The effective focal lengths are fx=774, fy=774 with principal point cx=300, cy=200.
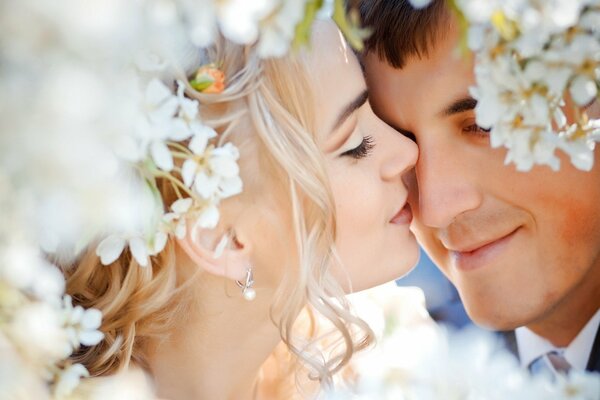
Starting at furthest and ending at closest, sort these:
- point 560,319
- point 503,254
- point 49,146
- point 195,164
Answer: point 560,319 → point 503,254 → point 195,164 → point 49,146

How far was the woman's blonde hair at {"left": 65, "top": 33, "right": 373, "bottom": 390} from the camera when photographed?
1.68m

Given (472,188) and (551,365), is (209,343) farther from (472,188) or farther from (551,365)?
(551,365)

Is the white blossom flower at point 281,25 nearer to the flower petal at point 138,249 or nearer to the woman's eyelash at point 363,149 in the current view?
the flower petal at point 138,249

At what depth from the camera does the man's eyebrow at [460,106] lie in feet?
6.72

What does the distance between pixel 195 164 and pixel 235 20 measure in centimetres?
43

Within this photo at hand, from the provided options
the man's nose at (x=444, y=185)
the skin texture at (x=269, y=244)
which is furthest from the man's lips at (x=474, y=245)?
the skin texture at (x=269, y=244)

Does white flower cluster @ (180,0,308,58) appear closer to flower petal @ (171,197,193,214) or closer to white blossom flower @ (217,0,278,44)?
white blossom flower @ (217,0,278,44)

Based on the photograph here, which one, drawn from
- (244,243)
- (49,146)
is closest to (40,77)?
(49,146)

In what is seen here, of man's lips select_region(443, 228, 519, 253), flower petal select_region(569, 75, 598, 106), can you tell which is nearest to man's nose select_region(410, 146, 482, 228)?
man's lips select_region(443, 228, 519, 253)

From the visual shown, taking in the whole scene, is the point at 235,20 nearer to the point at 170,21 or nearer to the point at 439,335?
the point at 170,21

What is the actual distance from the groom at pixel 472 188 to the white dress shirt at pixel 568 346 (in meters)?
0.05

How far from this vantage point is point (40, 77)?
0.94 m

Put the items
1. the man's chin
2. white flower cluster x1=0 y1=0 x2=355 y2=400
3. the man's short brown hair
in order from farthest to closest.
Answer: the man's chin, the man's short brown hair, white flower cluster x1=0 y1=0 x2=355 y2=400

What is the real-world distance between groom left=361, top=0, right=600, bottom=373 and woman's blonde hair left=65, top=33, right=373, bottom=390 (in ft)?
1.40
